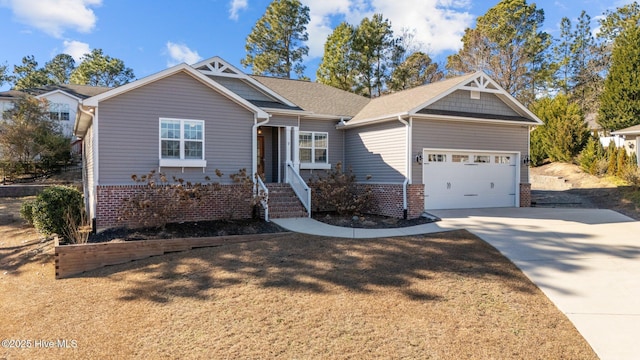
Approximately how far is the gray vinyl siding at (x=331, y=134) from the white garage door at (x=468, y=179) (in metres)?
3.97

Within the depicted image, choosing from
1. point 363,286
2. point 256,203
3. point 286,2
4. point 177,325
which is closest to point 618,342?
point 363,286

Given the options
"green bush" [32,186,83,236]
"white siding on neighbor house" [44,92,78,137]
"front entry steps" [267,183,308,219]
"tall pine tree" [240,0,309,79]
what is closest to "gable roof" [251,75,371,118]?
"front entry steps" [267,183,308,219]

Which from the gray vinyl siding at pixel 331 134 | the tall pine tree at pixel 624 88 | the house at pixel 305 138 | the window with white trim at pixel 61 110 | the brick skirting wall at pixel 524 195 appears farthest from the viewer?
the window with white trim at pixel 61 110

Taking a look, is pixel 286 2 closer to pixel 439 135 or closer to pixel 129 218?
pixel 439 135

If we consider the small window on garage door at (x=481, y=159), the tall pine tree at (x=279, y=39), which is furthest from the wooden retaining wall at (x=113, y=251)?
the tall pine tree at (x=279, y=39)

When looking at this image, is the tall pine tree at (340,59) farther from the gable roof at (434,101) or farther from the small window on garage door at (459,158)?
the small window on garage door at (459,158)

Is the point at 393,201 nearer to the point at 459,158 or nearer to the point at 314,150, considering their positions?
the point at 459,158

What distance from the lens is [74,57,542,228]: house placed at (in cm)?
1088

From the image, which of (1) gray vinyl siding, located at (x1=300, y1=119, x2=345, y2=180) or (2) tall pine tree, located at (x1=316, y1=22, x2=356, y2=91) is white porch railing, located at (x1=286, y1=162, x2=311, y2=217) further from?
(2) tall pine tree, located at (x1=316, y1=22, x2=356, y2=91)

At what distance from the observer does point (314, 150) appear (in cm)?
1569

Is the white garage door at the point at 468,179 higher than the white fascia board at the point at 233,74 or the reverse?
the reverse

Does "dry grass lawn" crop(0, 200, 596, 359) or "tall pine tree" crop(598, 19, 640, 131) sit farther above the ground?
"tall pine tree" crop(598, 19, 640, 131)

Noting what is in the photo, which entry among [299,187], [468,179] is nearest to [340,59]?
[468,179]

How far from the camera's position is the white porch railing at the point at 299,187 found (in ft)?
43.4
